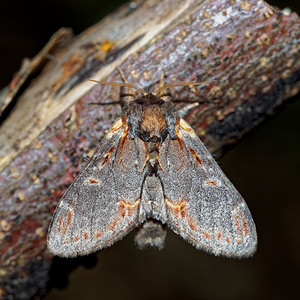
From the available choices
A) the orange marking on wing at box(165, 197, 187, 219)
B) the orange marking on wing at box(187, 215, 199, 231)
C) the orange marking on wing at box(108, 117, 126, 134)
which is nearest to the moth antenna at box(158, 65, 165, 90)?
the orange marking on wing at box(108, 117, 126, 134)

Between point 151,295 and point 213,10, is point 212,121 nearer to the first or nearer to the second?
point 213,10

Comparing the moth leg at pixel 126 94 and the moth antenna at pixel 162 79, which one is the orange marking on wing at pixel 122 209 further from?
the moth antenna at pixel 162 79

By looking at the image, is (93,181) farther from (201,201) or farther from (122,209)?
(201,201)

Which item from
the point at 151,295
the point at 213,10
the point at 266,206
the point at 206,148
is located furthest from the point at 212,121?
the point at 151,295

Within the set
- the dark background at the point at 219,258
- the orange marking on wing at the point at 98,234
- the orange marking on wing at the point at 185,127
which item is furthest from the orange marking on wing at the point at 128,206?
the dark background at the point at 219,258

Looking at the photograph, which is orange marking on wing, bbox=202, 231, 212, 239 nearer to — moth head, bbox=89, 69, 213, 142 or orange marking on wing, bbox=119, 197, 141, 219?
orange marking on wing, bbox=119, 197, 141, 219
